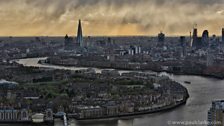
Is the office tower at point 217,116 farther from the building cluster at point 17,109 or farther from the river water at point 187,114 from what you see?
the building cluster at point 17,109

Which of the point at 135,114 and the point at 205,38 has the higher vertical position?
the point at 205,38

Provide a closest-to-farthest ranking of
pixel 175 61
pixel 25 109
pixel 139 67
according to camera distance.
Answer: pixel 25 109, pixel 139 67, pixel 175 61

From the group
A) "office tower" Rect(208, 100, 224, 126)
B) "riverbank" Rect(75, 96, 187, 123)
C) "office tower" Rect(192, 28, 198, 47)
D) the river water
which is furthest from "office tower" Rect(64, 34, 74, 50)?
"office tower" Rect(208, 100, 224, 126)

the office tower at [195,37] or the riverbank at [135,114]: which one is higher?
the office tower at [195,37]

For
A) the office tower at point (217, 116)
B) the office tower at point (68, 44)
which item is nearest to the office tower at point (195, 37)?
the office tower at point (68, 44)

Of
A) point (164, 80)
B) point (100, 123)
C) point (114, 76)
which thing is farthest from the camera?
point (114, 76)

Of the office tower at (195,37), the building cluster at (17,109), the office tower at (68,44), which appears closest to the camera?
the building cluster at (17,109)

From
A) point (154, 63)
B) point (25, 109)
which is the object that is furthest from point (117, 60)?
point (25, 109)

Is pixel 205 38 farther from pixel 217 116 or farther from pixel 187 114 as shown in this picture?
pixel 217 116

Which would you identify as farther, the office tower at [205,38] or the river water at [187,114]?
the office tower at [205,38]

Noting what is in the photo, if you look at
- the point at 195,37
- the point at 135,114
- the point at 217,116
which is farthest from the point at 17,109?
the point at 195,37

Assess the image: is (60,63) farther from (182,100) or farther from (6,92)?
(182,100)
